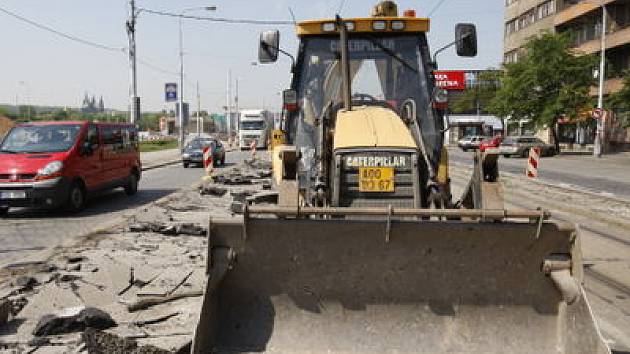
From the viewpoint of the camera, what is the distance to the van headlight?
10.9 metres

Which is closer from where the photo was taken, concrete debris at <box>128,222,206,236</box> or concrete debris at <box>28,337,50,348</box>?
concrete debris at <box>28,337,50,348</box>

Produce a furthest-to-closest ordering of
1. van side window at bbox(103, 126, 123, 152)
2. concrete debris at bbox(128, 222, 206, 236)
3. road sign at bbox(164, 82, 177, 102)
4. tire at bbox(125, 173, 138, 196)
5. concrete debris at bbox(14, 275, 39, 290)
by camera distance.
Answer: road sign at bbox(164, 82, 177, 102) < tire at bbox(125, 173, 138, 196) < van side window at bbox(103, 126, 123, 152) < concrete debris at bbox(128, 222, 206, 236) < concrete debris at bbox(14, 275, 39, 290)

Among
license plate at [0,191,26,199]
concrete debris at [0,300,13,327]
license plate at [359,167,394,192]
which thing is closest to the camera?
concrete debris at [0,300,13,327]

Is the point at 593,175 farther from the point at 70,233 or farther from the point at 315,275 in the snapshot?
the point at 315,275

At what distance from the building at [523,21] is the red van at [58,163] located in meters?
49.0

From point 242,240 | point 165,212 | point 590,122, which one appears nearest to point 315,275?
point 242,240

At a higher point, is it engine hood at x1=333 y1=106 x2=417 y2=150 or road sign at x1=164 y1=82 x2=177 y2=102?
road sign at x1=164 y1=82 x2=177 y2=102

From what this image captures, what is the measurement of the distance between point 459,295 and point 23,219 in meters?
9.33

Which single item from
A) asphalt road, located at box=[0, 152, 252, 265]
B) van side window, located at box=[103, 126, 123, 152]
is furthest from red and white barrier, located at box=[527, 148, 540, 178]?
van side window, located at box=[103, 126, 123, 152]

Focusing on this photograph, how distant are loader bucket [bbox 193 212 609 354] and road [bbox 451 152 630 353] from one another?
0.56 metres

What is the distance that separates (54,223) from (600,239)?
909cm

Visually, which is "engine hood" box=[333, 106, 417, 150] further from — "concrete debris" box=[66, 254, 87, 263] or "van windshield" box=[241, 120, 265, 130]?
"van windshield" box=[241, 120, 265, 130]

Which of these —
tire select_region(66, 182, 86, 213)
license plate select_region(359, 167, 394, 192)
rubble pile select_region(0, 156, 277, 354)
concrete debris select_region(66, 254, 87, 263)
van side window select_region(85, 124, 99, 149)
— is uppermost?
van side window select_region(85, 124, 99, 149)

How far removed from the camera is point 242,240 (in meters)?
4.16
